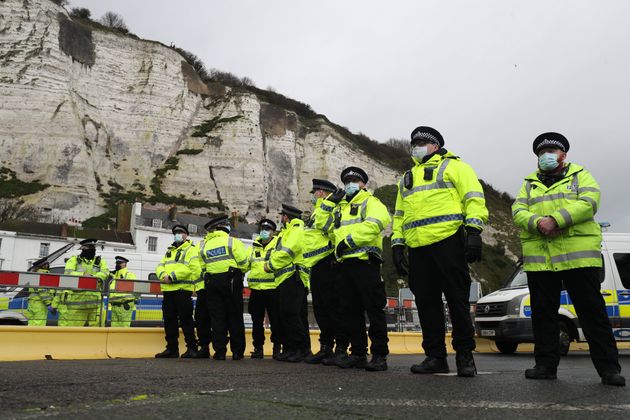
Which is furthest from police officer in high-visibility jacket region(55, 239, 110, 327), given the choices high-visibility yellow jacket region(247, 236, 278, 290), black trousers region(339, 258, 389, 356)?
black trousers region(339, 258, 389, 356)

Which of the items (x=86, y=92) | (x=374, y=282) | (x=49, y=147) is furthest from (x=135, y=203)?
(x=374, y=282)

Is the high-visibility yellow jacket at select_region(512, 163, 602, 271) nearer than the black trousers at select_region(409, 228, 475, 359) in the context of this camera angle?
Yes

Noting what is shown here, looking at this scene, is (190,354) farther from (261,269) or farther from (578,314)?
(578,314)

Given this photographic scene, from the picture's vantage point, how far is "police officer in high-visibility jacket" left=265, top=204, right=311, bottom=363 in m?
7.23

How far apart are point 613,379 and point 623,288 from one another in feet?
22.2

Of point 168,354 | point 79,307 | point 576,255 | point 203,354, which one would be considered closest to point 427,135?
point 576,255

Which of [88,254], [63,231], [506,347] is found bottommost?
[506,347]

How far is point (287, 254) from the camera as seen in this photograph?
7332 millimetres

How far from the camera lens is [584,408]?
9.34ft

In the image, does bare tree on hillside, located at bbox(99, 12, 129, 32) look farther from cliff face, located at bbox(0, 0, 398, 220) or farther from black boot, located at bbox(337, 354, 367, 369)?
black boot, located at bbox(337, 354, 367, 369)

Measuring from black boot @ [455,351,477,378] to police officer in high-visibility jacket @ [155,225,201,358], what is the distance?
458cm

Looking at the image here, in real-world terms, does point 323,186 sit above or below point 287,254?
above

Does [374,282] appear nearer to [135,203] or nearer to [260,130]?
[135,203]

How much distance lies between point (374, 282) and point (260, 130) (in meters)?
56.3
